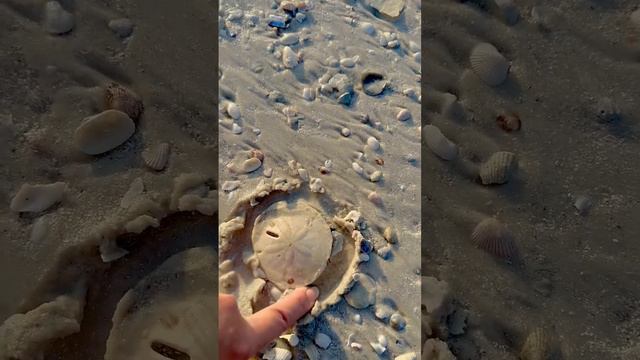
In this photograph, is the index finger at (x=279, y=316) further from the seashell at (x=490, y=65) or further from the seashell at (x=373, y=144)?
the seashell at (x=490, y=65)

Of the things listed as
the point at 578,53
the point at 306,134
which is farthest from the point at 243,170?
the point at 578,53

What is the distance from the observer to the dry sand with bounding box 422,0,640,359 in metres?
2.75

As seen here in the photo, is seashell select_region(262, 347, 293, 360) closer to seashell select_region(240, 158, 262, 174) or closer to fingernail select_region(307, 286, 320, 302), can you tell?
fingernail select_region(307, 286, 320, 302)

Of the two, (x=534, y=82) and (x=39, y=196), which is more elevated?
(x=534, y=82)

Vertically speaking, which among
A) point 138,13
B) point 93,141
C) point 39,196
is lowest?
point 39,196

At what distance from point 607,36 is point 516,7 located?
19.1 inches

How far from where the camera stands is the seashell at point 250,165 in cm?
300

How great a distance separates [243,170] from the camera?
3.01m

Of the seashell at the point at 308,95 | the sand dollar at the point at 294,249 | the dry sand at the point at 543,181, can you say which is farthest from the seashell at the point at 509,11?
the sand dollar at the point at 294,249

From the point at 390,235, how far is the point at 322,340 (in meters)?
0.61

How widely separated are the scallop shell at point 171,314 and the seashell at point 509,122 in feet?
Result: 5.20

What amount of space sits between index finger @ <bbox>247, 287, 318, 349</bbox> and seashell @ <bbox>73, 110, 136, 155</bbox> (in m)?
1.10

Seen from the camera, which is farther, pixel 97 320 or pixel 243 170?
pixel 243 170

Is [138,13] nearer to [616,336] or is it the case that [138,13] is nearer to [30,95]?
[30,95]
